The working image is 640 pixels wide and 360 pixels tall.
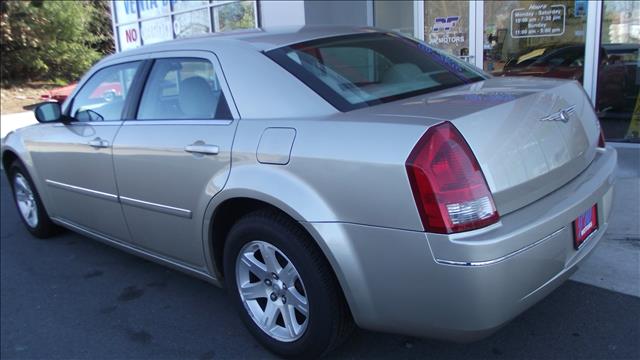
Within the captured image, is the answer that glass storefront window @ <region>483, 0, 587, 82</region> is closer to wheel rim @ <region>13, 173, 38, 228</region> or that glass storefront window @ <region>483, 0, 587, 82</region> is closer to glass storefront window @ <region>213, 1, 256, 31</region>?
glass storefront window @ <region>213, 1, 256, 31</region>

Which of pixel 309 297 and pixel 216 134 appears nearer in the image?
pixel 309 297

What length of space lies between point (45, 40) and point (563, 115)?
2292 cm

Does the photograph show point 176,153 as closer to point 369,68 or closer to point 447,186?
point 369,68

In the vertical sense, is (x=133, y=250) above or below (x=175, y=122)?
below

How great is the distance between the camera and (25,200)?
17.0 feet

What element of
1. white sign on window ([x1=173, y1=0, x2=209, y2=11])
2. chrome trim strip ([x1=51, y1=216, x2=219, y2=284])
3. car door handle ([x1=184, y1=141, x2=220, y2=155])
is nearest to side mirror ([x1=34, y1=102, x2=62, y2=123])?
chrome trim strip ([x1=51, y1=216, x2=219, y2=284])

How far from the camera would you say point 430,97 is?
2721mm

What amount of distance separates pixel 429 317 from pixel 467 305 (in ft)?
0.61

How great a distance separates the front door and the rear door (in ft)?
0.61

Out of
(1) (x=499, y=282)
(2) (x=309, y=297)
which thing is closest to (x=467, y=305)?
(1) (x=499, y=282)

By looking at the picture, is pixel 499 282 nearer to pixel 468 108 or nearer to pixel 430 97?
pixel 468 108

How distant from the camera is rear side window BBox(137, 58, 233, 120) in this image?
3080mm

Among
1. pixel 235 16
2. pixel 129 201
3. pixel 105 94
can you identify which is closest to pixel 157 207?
pixel 129 201

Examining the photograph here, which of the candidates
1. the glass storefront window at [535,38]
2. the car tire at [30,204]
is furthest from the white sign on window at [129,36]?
the glass storefront window at [535,38]
